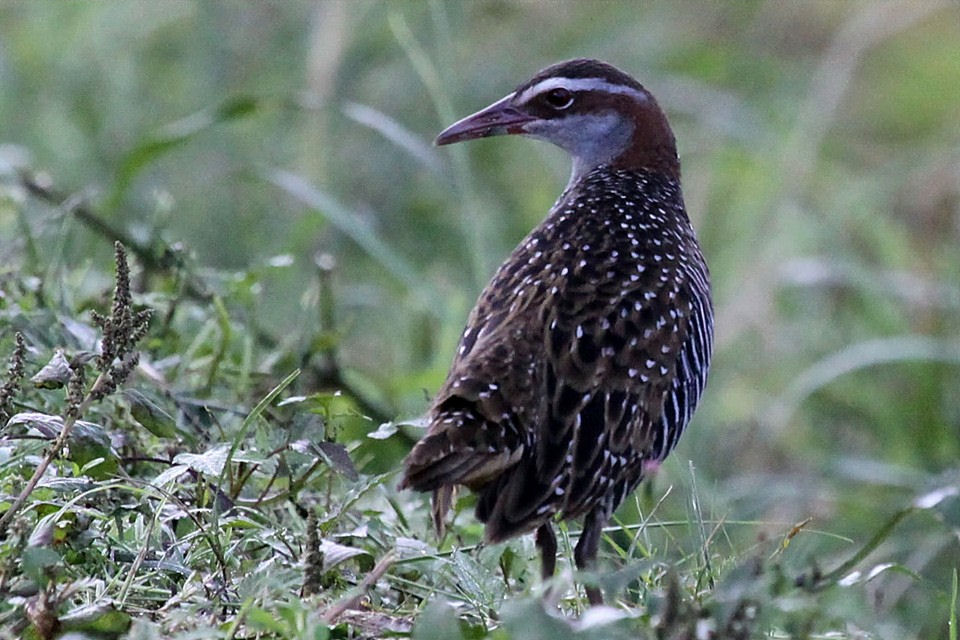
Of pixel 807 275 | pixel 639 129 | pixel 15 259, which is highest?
pixel 639 129

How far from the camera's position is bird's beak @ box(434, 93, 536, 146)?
518 centimetres

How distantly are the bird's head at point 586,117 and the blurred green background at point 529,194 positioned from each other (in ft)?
3.96

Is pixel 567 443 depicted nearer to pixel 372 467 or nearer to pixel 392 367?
pixel 372 467

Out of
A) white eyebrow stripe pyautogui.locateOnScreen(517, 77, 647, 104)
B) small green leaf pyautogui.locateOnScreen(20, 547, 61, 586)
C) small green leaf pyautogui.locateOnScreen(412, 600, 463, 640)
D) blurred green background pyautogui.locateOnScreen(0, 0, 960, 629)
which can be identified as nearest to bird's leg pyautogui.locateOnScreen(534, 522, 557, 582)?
small green leaf pyautogui.locateOnScreen(412, 600, 463, 640)

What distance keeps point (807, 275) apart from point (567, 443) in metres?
4.09

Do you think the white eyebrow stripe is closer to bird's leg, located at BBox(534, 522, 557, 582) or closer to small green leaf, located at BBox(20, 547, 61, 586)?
bird's leg, located at BBox(534, 522, 557, 582)

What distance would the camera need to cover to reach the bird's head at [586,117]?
5191 millimetres

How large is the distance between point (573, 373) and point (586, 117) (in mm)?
1426

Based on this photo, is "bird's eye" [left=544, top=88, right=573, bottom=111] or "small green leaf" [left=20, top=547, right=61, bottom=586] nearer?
"small green leaf" [left=20, top=547, right=61, bottom=586]

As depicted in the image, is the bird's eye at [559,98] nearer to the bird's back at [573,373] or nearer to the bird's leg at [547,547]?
the bird's back at [573,373]

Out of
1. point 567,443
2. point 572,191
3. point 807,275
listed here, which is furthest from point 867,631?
point 807,275

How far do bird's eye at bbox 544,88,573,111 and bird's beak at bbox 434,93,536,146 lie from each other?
76mm

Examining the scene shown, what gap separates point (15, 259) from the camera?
17.4ft

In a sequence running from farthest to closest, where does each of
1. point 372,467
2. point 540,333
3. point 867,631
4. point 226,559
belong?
1. point 372,467
2. point 540,333
3. point 867,631
4. point 226,559
